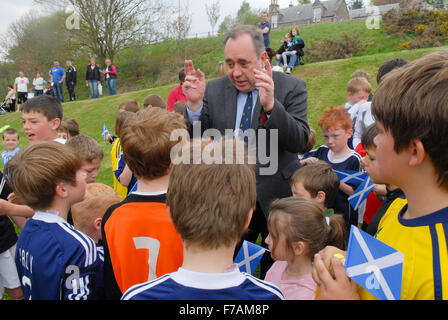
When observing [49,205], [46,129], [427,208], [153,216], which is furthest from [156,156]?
[46,129]

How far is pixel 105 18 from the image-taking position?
82.3ft

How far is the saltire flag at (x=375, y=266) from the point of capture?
38.3 inches

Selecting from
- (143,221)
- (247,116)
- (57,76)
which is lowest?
(143,221)

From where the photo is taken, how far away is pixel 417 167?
42.8 inches

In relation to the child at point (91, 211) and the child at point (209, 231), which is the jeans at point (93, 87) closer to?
the child at point (91, 211)

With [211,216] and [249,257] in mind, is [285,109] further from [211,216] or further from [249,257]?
[211,216]

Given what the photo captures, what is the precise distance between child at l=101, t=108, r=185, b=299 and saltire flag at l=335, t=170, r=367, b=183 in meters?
1.90

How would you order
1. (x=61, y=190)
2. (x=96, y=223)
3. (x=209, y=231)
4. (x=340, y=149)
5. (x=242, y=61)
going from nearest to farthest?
(x=209, y=231)
(x=61, y=190)
(x=96, y=223)
(x=242, y=61)
(x=340, y=149)

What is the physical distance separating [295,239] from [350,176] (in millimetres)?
1280

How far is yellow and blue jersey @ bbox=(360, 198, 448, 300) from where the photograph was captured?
96 cm

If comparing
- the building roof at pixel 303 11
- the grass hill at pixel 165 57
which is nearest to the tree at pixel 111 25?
the grass hill at pixel 165 57

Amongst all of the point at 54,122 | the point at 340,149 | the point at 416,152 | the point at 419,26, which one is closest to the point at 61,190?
the point at 416,152

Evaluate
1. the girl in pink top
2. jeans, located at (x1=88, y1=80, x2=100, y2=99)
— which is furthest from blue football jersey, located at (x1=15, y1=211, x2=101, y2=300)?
jeans, located at (x1=88, y1=80, x2=100, y2=99)

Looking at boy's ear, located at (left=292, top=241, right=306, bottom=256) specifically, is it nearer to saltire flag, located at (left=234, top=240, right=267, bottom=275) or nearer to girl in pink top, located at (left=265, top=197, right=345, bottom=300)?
girl in pink top, located at (left=265, top=197, right=345, bottom=300)
